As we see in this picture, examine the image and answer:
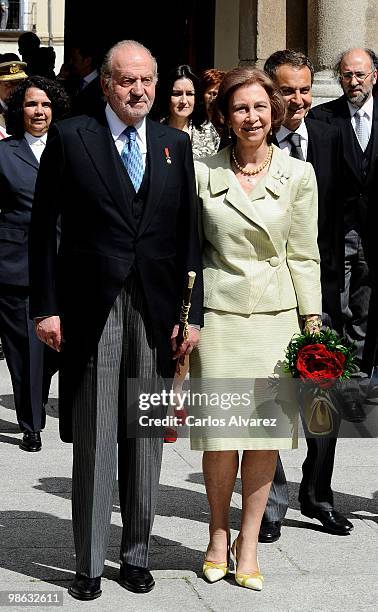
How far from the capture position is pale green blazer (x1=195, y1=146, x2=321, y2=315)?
5.68 metres

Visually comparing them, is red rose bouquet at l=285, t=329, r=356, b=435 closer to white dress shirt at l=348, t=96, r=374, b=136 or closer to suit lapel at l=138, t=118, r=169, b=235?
suit lapel at l=138, t=118, r=169, b=235

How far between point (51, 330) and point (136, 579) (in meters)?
1.00

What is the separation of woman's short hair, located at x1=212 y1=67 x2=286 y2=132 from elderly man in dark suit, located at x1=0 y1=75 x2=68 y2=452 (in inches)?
115

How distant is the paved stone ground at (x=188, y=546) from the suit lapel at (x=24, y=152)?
1686mm

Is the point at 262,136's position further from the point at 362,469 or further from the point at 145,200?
the point at 362,469

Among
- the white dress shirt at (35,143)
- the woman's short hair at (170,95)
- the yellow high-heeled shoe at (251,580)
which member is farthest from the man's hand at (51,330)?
the woman's short hair at (170,95)

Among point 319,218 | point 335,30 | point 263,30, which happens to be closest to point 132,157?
point 319,218

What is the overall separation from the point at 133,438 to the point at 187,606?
67 cm

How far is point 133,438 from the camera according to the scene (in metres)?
5.64

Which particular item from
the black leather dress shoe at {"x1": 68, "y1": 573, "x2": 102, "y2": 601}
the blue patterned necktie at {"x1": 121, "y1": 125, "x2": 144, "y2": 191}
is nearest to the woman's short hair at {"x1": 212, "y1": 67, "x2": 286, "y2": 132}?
the blue patterned necktie at {"x1": 121, "y1": 125, "x2": 144, "y2": 191}

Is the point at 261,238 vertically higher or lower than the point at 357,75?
lower

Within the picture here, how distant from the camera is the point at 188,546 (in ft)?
20.5

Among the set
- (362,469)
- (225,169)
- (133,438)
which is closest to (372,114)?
(362,469)

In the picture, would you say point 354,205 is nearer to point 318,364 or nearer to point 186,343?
point 318,364
